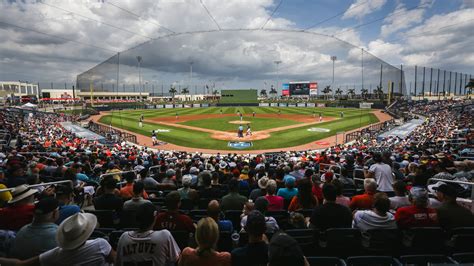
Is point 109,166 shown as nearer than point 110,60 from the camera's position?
Yes

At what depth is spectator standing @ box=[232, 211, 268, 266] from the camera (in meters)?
2.89

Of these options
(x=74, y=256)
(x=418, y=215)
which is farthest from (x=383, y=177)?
(x=74, y=256)

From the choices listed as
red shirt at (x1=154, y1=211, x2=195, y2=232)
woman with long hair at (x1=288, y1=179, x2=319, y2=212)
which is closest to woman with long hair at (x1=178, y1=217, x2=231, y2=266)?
red shirt at (x1=154, y1=211, x2=195, y2=232)

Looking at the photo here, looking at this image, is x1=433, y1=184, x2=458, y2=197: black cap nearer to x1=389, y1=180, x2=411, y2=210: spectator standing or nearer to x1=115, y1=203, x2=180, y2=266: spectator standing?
x1=389, y1=180, x2=411, y2=210: spectator standing

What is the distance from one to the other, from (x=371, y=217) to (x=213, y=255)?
283cm

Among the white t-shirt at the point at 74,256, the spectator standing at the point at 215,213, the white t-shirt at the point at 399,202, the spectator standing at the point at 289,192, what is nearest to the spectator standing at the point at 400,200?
the white t-shirt at the point at 399,202

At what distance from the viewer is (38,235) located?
3.27 meters

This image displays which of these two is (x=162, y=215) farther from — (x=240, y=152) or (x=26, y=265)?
(x=240, y=152)

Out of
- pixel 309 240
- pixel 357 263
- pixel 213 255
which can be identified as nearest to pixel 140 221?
pixel 213 255

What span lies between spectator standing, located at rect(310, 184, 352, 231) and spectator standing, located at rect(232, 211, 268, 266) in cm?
177

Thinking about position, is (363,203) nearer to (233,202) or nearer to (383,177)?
(383,177)

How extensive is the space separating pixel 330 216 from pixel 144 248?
9.90ft

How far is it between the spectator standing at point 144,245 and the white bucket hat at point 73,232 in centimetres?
44

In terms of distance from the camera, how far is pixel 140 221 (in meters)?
3.12
